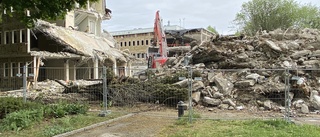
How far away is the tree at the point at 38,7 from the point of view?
770 centimetres

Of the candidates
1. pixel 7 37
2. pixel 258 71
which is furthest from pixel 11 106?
pixel 7 37

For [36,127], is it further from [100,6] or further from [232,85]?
[100,6]

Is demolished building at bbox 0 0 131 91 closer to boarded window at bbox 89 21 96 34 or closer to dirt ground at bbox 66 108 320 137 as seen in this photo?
boarded window at bbox 89 21 96 34

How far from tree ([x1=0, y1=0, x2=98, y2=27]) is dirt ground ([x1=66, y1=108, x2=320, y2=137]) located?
347cm

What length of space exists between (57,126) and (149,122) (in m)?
3.06

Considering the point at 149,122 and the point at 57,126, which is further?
the point at 149,122

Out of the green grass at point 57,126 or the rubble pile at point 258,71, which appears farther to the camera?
the rubble pile at point 258,71

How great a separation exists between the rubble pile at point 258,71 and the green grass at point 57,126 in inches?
161

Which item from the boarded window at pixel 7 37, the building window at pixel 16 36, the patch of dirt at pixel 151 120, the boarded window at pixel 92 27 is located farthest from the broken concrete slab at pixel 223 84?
the boarded window at pixel 92 27

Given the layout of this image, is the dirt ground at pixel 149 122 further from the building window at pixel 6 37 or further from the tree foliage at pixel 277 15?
the tree foliage at pixel 277 15

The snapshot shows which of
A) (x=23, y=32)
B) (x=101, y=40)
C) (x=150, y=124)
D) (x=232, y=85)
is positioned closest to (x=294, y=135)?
(x=150, y=124)

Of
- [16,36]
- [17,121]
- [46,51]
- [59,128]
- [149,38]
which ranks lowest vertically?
[59,128]

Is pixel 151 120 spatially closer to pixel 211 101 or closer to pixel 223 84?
pixel 211 101

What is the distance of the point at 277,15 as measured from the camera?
42.7 metres
